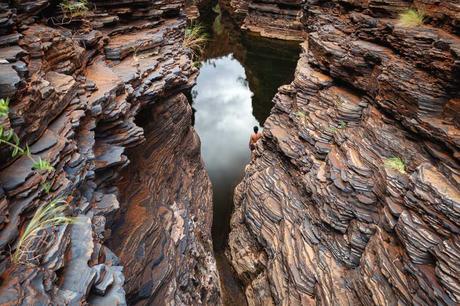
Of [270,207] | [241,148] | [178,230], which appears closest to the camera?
[178,230]

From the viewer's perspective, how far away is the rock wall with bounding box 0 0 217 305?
314cm

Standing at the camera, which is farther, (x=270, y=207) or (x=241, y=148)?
(x=241, y=148)

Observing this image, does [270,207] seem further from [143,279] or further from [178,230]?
[143,279]

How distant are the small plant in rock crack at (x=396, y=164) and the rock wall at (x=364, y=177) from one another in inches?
1.3

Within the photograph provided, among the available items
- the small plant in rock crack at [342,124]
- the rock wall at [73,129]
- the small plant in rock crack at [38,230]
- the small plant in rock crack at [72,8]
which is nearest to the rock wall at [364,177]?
the small plant in rock crack at [342,124]

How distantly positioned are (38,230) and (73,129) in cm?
167

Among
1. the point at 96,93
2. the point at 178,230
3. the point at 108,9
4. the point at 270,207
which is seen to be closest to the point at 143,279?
the point at 178,230

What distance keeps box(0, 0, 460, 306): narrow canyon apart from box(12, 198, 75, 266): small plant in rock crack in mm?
16

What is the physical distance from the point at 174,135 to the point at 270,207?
313 centimetres

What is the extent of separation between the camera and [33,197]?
3.40 metres

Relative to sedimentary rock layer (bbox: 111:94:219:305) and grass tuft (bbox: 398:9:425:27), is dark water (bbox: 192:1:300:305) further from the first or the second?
grass tuft (bbox: 398:9:425:27)

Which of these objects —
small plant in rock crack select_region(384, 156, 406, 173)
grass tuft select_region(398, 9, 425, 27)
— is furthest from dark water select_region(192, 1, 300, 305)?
grass tuft select_region(398, 9, 425, 27)

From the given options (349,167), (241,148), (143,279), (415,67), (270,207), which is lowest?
(241,148)

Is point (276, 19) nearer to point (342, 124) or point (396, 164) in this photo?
point (342, 124)
